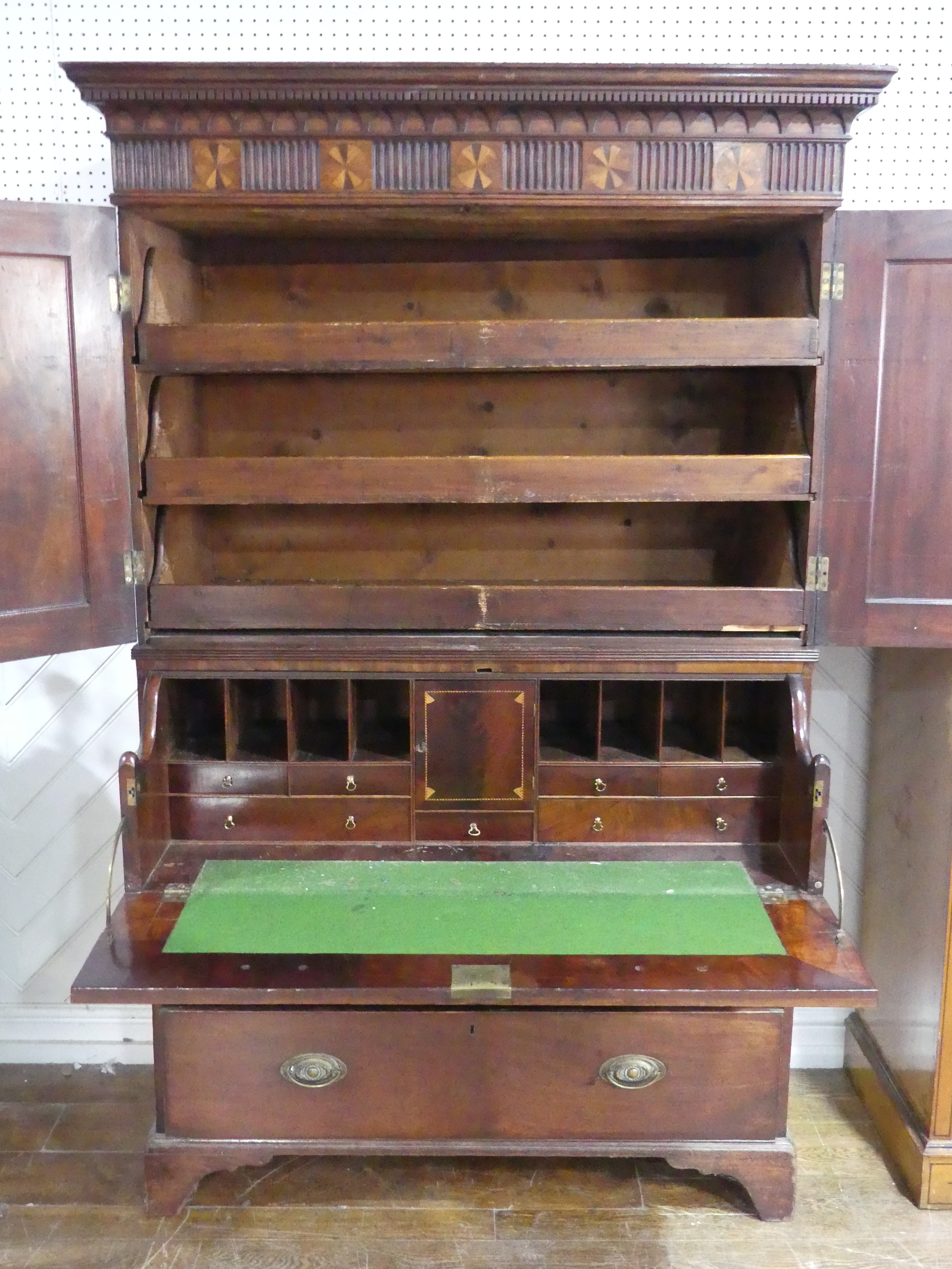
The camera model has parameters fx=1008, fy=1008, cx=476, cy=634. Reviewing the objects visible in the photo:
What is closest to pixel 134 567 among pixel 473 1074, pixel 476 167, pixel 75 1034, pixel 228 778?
pixel 228 778

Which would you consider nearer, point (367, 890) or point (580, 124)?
point (580, 124)

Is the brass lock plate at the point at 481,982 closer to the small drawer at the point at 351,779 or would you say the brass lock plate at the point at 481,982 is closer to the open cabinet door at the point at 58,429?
the small drawer at the point at 351,779

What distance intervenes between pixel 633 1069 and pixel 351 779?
895 millimetres

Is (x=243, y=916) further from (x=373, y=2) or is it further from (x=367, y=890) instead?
(x=373, y=2)

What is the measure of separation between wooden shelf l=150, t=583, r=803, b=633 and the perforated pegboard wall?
128 centimetres

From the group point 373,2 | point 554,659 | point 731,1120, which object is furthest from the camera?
point 373,2

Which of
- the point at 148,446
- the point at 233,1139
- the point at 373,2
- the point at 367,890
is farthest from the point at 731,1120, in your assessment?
the point at 373,2

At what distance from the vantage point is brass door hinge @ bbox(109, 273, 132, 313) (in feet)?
6.86

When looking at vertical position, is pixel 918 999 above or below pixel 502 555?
below

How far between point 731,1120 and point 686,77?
2.10 meters

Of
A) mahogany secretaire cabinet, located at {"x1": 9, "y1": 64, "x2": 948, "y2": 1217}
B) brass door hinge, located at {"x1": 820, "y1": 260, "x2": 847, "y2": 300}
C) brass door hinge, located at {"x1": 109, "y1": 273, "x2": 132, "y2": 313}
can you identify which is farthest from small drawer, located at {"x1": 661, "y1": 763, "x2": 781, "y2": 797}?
brass door hinge, located at {"x1": 109, "y1": 273, "x2": 132, "y2": 313}

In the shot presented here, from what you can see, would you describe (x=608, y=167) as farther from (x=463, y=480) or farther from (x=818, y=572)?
(x=818, y=572)

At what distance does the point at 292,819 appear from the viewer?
8.01 feet

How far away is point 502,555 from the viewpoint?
2.57m
